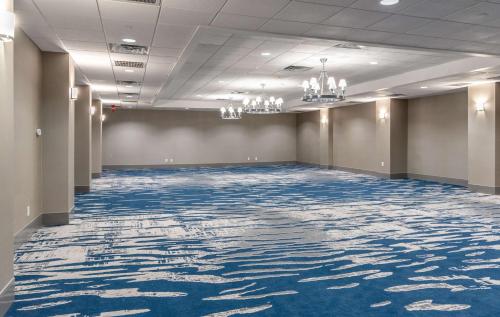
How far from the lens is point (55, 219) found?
8008 millimetres

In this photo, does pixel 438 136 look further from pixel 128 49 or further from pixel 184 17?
pixel 184 17

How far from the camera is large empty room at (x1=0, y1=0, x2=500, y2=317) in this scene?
4.29m

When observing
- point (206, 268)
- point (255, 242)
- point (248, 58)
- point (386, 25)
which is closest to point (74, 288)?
point (206, 268)

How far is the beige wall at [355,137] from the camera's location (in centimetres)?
1877

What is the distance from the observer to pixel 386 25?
645 centimetres

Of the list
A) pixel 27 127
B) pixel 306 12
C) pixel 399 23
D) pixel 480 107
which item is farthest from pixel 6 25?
pixel 480 107

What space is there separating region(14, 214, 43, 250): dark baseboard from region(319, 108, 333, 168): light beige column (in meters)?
16.0

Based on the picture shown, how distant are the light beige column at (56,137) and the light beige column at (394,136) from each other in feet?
41.1

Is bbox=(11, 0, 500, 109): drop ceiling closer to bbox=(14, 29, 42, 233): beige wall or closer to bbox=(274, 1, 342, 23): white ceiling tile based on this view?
bbox=(274, 1, 342, 23): white ceiling tile

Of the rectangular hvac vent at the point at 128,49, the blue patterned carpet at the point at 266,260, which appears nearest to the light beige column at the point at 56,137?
the blue patterned carpet at the point at 266,260

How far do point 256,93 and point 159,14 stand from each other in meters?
11.8

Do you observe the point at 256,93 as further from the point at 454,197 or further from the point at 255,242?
the point at 255,242

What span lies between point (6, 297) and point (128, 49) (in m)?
5.04

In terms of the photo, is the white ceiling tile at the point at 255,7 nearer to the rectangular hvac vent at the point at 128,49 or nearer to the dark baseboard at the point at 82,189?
the rectangular hvac vent at the point at 128,49
